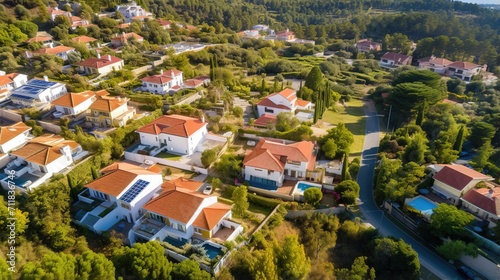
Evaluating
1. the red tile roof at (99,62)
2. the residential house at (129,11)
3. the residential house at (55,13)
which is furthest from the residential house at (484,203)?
the residential house at (129,11)

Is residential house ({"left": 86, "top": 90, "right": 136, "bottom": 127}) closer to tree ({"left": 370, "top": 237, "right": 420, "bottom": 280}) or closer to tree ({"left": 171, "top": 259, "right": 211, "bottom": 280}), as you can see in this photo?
tree ({"left": 171, "top": 259, "right": 211, "bottom": 280})

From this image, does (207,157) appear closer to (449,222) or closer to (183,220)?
(183,220)

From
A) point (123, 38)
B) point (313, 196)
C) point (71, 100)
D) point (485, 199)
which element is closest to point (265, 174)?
point (313, 196)

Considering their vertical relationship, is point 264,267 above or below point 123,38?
below

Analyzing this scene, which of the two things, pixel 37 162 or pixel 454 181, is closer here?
pixel 37 162

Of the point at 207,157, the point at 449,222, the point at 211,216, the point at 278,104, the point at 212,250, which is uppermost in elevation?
the point at 278,104

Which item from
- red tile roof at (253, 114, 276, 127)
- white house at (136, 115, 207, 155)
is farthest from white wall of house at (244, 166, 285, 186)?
red tile roof at (253, 114, 276, 127)
